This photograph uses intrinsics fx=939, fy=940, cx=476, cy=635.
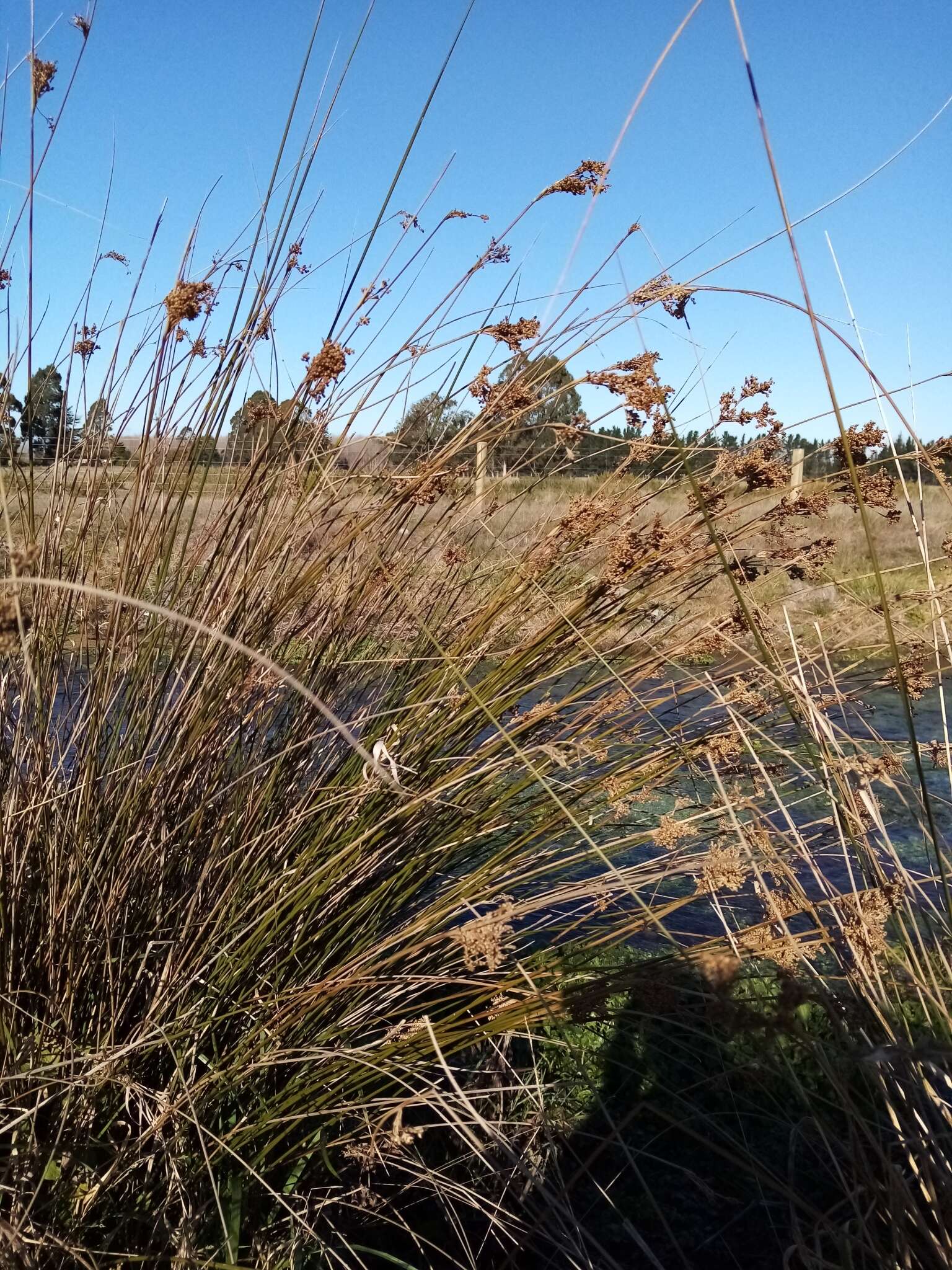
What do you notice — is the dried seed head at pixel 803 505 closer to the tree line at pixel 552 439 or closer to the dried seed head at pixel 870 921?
the tree line at pixel 552 439

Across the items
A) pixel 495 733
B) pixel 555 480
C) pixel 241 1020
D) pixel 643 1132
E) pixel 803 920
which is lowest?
pixel 643 1132

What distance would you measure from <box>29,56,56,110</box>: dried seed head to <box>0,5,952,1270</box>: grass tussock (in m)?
0.01

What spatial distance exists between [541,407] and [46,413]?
1.20 meters

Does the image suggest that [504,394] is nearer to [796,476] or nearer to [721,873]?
[796,476]

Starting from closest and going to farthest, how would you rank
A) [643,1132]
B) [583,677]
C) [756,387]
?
1. [756,387]
2. [583,677]
3. [643,1132]

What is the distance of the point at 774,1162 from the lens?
7.04ft

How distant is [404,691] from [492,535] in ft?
1.30

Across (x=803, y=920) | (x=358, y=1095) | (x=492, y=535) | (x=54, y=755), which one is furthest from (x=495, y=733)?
(x=803, y=920)

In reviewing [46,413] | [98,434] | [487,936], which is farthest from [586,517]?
[46,413]

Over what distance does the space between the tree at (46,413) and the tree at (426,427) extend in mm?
759

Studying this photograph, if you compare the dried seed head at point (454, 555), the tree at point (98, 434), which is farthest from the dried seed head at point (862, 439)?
the tree at point (98, 434)

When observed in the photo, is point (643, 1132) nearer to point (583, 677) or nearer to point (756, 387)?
point (583, 677)

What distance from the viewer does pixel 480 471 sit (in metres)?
2.01

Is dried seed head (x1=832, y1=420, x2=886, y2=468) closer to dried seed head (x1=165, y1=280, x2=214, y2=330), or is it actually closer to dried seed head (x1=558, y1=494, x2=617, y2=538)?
dried seed head (x1=558, y1=494, x2=617, y2=538)
